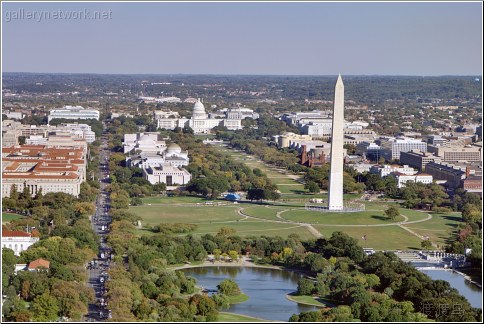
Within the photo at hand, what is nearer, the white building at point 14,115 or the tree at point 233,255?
the tree at point 233,255

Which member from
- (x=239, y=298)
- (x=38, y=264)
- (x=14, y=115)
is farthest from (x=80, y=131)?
(x=239, y=298)

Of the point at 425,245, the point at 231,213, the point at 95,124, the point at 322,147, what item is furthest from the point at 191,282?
the point at 95,124

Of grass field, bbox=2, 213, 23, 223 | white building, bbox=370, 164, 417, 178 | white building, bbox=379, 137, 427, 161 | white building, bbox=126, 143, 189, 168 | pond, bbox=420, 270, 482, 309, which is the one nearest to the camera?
pond, bbox=420, 270, 482, 309

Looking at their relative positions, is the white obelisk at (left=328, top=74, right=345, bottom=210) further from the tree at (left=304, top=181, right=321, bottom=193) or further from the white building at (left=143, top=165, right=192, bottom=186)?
the white building at (left=143, top=165, right=192, bottom=186)

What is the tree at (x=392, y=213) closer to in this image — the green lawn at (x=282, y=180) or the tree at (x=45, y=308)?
the green lawn at (x=282, y=180)

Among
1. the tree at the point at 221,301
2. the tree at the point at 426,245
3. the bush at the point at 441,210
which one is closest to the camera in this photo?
the tree at the point at 221,301

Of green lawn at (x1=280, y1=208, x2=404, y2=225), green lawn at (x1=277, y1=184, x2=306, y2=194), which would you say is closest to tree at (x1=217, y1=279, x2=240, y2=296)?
green lawn at (x1=280, y1=208, x2=404, y2=225)

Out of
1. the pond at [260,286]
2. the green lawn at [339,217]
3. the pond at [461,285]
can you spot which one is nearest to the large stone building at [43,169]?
the green lawn at [339,217]
